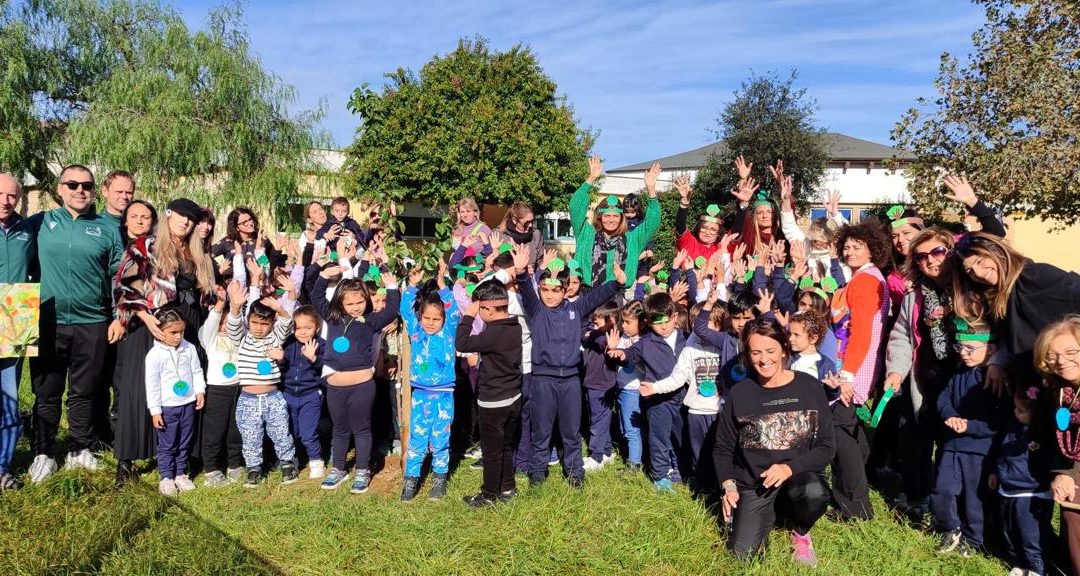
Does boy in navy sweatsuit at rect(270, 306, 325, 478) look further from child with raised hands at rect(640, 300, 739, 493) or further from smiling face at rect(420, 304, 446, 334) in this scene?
child with raised hands at rect(640, 300, 739, 493)

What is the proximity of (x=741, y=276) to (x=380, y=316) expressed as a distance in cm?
294

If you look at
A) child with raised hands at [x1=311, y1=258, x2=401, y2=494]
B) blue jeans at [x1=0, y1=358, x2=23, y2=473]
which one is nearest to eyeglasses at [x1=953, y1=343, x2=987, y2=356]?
child with raised hands at [x1=311, y1=258, x2=401, y2=494]

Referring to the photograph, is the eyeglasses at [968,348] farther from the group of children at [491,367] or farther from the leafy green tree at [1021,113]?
the leafy green tree at [1021,113]

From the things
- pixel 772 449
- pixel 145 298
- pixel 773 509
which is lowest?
pixel 773 509

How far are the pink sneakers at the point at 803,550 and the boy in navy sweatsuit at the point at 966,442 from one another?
0.83m

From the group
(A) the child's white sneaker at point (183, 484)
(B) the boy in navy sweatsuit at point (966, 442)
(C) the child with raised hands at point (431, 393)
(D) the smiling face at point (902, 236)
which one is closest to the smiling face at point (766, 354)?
(B) the boy in navy sweatsuit at point (966, 442)

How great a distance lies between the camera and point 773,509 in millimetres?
3795

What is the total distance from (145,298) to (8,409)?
43.1 inches

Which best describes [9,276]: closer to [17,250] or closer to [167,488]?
[17,250]

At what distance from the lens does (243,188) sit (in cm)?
1631

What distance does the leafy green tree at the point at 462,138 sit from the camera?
73.5 feet

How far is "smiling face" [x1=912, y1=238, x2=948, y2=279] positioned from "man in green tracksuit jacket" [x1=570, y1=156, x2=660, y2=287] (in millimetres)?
2088

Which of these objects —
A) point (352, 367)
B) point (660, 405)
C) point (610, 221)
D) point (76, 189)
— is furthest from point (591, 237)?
point (76, 189)

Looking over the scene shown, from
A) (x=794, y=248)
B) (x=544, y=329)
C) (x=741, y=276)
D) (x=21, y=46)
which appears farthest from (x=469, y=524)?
(x=21, y=46)
